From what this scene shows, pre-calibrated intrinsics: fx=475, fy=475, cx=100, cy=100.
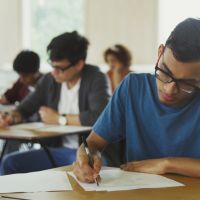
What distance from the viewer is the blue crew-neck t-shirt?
1.82 metres

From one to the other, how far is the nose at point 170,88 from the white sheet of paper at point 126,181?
301 mm

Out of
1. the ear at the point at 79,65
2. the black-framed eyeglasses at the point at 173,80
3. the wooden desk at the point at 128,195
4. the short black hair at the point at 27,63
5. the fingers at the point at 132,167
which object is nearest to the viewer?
the wooden desk at the point at 128,195

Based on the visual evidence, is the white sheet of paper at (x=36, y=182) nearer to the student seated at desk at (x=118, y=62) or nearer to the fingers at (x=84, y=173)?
the fingers at (x=84, y=173)

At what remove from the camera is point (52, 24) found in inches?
287

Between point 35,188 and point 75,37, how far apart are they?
1.88 meters

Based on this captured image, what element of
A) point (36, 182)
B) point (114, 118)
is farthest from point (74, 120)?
point (36, 182)

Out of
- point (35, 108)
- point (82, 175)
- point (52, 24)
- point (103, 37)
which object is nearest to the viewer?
point (82, 175)

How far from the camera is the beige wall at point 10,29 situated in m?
7.43

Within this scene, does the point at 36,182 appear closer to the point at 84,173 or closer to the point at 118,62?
the point at 84,173

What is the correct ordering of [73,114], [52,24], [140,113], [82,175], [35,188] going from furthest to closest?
1. [52,24]
2. [73,114]
3. [140,113]
4. [82,175]
5. [35,188]

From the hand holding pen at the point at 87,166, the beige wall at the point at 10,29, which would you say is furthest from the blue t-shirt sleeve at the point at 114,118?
the beige wall at the point at 10,29

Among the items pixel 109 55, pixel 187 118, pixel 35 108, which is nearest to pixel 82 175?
pixel 187 118

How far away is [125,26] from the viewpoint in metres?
6.49

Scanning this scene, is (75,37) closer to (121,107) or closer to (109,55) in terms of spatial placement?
(121,107)
